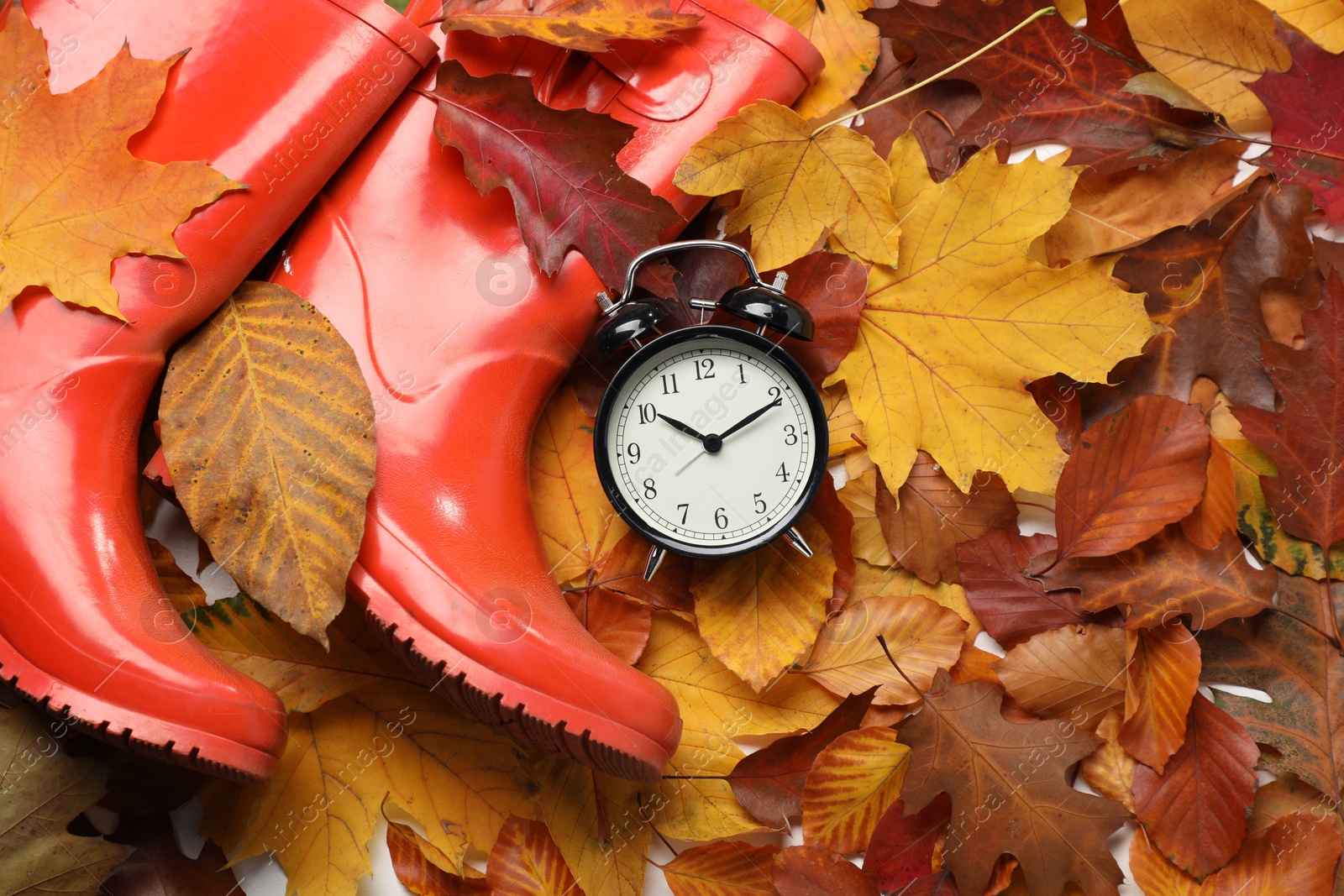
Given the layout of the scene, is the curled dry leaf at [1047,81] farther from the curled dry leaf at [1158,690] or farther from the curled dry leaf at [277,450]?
the curled dry leaf at [277,450]

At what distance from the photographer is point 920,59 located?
976mm

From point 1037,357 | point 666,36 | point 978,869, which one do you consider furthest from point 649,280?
point 978,869

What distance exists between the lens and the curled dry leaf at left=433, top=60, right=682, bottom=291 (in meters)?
0.83

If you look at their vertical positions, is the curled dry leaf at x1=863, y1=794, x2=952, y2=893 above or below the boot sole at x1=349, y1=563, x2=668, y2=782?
below

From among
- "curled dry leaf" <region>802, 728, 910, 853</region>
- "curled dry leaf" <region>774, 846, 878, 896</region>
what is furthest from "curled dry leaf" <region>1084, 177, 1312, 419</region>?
"curled dry leaf" <region>774, 846, 878, 896</region>

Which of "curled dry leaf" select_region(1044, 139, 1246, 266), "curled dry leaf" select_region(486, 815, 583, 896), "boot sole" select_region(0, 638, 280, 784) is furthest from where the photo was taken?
"curled dry leaf" select_region(1044, 139, 1246, 266)

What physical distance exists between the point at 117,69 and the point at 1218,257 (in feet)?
3.24

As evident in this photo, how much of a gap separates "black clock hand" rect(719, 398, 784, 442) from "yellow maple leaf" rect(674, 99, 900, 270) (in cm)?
14

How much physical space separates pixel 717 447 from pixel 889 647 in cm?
25

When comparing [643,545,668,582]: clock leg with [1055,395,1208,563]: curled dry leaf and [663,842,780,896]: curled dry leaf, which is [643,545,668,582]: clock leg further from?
[1055,395,1208,563]: curled dry leaf

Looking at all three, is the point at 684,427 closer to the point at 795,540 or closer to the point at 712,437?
the point at 712,437

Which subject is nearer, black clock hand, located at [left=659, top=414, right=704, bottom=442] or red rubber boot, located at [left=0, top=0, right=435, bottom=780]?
red rubber boot, located at [left=0, top=0, right=435, bottom=780]

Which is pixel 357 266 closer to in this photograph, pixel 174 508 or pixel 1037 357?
pixel 174 508

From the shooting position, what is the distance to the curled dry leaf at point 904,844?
2.83 feet
